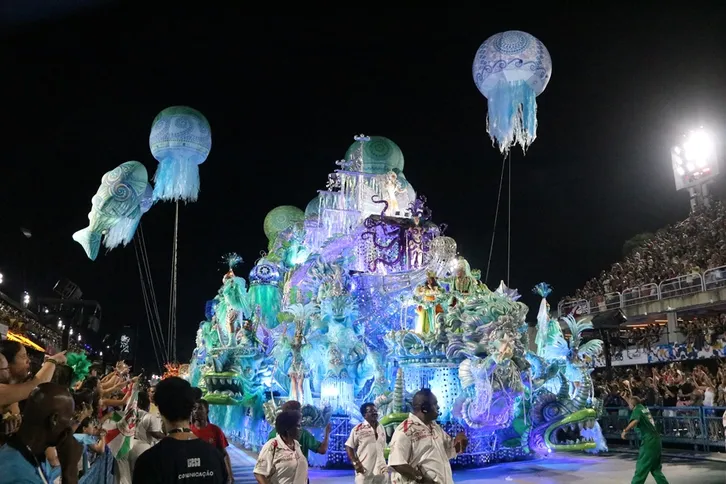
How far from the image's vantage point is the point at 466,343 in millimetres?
12500

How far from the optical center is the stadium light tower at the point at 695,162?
126 feet

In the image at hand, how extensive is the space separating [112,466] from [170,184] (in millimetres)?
10211

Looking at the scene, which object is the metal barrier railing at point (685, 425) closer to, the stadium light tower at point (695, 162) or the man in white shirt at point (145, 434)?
the man in white shirt at point (145, 434)

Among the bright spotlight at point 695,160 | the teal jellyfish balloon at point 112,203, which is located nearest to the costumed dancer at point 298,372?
the teal jellyfish balloon at point 112,203

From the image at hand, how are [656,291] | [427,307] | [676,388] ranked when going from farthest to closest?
[656,291] → [676,388] → [427,307]

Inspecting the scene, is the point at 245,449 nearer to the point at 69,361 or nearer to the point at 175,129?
the point at 175,129

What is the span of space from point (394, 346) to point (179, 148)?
6.82m

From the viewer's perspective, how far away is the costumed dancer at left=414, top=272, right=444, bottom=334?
44.9ft

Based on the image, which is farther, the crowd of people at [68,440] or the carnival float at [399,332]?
the carnival float at [399,332]

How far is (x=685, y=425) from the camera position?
13.2m

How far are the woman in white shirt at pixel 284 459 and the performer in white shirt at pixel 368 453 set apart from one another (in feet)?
3.97

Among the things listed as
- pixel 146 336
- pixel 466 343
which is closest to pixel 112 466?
pixel 466 343

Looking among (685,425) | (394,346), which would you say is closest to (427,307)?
(394,346)

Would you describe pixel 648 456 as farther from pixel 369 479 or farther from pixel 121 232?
pixel 121 232
